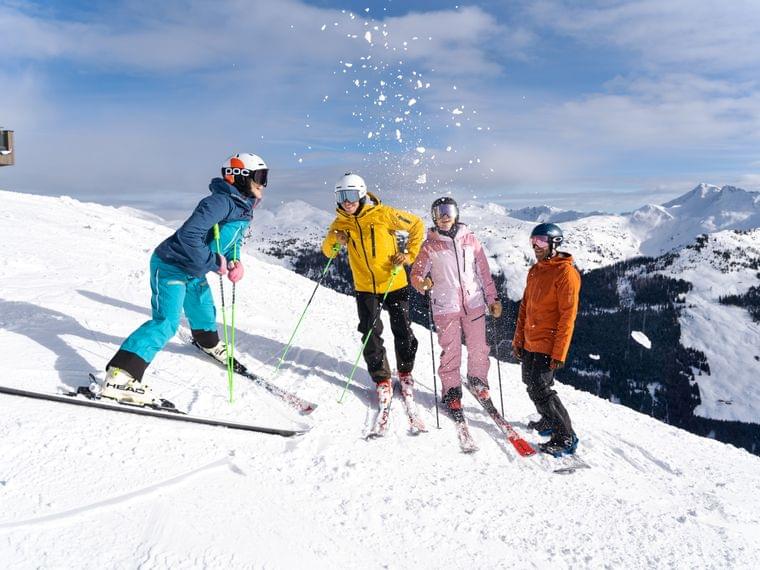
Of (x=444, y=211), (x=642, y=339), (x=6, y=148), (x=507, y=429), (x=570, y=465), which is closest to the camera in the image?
(x=570, y=465)

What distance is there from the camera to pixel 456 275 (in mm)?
6105

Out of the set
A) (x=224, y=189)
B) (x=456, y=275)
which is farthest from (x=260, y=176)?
(x=456, y=275)

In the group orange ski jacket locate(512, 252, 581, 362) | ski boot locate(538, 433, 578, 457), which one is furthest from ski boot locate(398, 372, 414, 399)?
ski boot locate(538, 433, 578, 457)

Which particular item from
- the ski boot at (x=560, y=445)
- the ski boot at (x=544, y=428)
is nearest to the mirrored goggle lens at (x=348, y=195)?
the ski boot at (x=544, y=428)

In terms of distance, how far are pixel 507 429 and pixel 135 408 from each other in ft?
12.7

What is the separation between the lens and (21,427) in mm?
A: 3846

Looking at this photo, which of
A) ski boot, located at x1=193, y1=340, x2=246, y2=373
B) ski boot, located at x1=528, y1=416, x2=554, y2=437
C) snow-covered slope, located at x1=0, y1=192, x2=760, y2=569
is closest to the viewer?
snow-covered slope, located at x1=0, y1=192, x2=760, y2=569

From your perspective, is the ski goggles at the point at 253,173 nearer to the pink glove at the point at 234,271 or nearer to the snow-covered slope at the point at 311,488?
the pink glove at the point at 234,271

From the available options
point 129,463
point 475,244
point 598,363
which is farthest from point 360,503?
point 598,363

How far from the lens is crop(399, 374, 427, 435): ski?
5.33 m

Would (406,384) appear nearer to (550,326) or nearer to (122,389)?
(550,326)

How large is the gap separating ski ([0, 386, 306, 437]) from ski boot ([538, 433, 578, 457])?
8.43ft

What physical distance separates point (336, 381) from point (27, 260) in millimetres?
7871

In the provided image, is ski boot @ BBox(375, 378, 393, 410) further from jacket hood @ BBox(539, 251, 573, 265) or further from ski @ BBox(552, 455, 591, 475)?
jacket hood @ BBox(539, 251, 573, 265)
